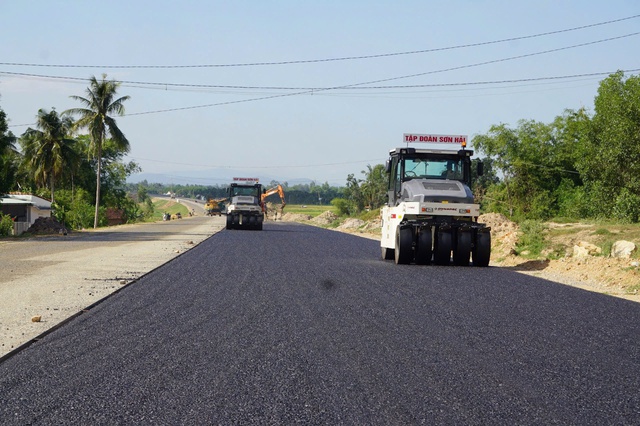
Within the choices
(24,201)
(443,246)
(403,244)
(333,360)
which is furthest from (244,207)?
(333,360)

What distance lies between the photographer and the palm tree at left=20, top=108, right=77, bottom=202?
62969mm

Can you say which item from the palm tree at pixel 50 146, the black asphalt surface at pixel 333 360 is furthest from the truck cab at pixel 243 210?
the black asphalt surface at pixel 333 360

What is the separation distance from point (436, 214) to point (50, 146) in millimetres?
50548

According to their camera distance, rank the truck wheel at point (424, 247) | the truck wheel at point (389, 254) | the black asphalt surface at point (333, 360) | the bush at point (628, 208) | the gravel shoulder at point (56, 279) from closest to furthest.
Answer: the black asphalt surface at point (333, 360) < the gravel shoulder at point (56, 279) < the truck wheel at point (424, 247) < the truck wheel at point (389, 254) < the bush at point (628, 208)

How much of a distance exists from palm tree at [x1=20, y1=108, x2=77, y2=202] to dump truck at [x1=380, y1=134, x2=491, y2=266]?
4701cm

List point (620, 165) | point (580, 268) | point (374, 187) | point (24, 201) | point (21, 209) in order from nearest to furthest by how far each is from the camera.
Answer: point (580, 268) → point (620, 165) → point (24, 201) → point (21, 209) → point (374, 187)

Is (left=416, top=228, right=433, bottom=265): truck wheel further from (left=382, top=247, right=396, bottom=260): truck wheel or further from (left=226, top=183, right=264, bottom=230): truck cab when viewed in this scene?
(left=226, top=183, right=264, bottom=230): truck cab

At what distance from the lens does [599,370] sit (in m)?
7.85

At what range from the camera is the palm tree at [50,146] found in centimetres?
6297

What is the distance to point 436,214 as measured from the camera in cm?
2009

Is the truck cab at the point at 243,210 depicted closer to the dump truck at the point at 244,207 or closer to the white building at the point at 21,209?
→ the dump truck at the point at 244,207

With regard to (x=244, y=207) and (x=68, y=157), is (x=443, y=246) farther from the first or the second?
(x=68, y=157)

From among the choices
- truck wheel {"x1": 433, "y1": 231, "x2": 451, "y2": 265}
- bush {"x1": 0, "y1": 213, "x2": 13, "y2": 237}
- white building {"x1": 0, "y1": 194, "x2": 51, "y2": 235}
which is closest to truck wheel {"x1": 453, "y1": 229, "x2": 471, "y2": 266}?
truck wheel {"x1": 433, "y1": 231, "x2": 451, "y2": 265}

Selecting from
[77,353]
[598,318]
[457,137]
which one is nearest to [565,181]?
[457,137]
